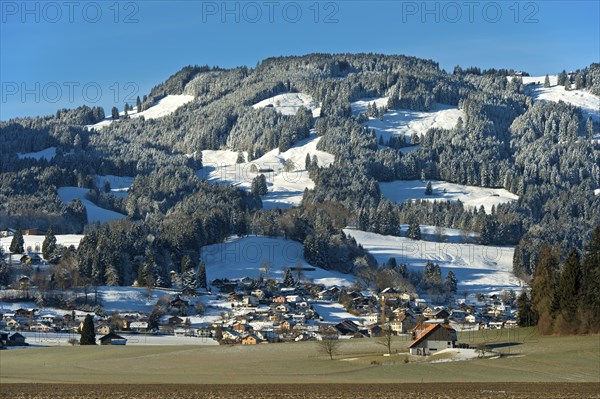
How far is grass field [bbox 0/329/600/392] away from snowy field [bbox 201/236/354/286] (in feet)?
264

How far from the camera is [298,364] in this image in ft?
236

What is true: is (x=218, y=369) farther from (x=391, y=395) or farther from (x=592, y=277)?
(x=592, y=277)

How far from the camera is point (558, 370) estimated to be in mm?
63531

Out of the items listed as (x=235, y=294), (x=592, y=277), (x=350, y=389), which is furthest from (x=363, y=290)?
(x=350, y=389)

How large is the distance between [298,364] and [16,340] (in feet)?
131

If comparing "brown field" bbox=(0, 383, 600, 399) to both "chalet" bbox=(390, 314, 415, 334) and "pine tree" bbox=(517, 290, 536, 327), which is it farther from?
"chalet" bbox=(390, 314, 415, 334)

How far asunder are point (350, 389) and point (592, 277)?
38834 mm

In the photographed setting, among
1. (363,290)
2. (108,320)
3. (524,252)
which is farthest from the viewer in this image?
(524,252)

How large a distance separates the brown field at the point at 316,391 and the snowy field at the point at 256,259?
112173 millimetres

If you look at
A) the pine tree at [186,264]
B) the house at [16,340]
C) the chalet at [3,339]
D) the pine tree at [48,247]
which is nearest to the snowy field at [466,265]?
the pine tree at [186,264]

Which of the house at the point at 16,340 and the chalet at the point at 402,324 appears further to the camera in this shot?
the chalet at the point at 402,324

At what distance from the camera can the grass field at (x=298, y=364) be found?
201 ft

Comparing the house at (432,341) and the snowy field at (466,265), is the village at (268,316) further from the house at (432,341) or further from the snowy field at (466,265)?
the snowy field at (466,265)

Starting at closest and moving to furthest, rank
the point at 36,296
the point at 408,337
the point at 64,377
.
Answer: the point at 64,377, the point at 408,337, the point at 36,296
